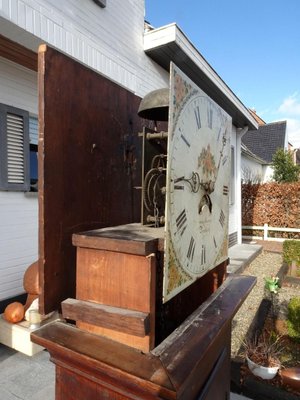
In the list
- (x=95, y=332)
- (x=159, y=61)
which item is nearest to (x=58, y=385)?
(x=95, y=332)

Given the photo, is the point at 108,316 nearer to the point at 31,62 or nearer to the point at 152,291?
the point at 152,291

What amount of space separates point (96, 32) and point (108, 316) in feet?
12.9

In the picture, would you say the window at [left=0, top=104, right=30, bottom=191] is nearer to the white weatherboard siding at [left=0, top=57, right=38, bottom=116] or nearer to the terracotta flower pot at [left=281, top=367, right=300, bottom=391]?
the white weatherboard siding at [left=0, top=57, right=38, bottom=116]

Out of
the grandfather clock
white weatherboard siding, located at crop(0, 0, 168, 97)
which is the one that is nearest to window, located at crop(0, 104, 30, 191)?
white weatherboard siding, located at crop(0, 0, 168, 97)

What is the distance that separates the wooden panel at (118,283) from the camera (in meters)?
0.87

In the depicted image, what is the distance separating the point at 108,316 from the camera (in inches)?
35.0

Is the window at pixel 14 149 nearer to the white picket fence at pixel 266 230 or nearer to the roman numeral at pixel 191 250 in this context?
the roman numeral at pixel 191 250

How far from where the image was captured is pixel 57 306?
95cm

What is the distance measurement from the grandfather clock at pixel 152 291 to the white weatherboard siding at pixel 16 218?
106 inches

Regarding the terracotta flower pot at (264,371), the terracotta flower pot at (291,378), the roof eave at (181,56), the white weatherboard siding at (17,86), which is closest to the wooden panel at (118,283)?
the terracotta flower pot at (264,371)

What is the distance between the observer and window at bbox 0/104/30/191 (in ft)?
10.9

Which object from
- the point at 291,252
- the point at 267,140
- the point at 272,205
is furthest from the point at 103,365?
the point at 267,140

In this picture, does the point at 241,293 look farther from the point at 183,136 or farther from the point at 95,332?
the point at 183,136

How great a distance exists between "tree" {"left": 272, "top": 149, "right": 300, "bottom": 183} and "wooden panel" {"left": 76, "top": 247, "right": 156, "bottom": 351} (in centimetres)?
1826
